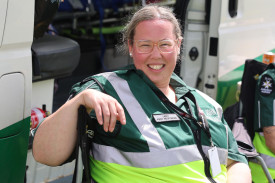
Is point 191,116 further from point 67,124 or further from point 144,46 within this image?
point 67,124

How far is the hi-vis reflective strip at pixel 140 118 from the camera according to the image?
6.40 feet

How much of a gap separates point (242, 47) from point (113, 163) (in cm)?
202

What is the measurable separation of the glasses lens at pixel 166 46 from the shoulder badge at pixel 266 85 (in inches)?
39.0

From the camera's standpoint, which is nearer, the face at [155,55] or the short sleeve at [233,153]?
the face at [155,55]

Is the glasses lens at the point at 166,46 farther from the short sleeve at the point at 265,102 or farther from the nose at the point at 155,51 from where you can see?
the short sleeve at the point at 265,102

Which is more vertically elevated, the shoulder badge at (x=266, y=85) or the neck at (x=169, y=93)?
the neck at (x=169, y=93)

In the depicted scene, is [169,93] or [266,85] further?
[266,85]

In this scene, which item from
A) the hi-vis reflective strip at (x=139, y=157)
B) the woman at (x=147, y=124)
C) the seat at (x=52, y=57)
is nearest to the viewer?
the woman at (x=147, y=124)

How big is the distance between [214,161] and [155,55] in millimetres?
573

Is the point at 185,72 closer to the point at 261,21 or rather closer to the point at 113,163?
the point at 261,21

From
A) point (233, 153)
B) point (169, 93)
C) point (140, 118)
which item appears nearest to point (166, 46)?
point (169, 93)

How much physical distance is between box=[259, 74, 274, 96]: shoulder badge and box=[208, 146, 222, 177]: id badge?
2.90 ft

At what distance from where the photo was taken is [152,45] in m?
2.10

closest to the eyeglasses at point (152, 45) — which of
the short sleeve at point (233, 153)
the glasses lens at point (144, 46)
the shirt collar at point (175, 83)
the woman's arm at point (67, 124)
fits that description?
the glasses lens at point (144, 46)
